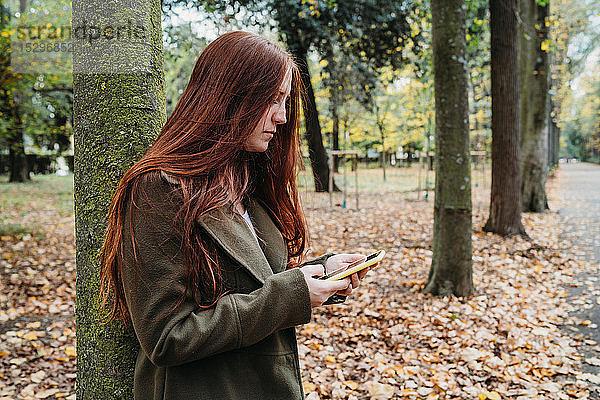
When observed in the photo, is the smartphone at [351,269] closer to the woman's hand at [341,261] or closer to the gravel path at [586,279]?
the woman's hand at [341,261]

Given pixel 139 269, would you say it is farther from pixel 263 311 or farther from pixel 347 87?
pixel 347 87

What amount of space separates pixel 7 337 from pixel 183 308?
4.22 meters

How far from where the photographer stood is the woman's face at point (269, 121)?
1508 mm

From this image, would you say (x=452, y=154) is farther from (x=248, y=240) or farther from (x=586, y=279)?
(x=248, y=240)

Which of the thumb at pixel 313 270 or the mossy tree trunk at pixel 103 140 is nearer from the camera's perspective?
the thumb at pixel 313 270

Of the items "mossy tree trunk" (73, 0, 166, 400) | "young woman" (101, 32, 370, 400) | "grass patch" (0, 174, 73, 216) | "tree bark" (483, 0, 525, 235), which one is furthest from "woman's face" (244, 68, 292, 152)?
"grass patch" (0, 174, 73, 216)

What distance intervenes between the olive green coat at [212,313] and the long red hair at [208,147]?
0.12 ft

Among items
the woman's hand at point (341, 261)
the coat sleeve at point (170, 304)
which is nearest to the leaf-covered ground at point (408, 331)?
the woman's hand at point (341, 261)

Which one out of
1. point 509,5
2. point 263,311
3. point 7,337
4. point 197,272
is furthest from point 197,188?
point 509,5

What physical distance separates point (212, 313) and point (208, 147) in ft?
1.59

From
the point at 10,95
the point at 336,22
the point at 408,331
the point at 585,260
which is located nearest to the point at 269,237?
the point at 408,331

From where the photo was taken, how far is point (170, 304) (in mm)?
1280

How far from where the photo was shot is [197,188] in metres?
1.38

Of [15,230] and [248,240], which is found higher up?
[248,240]
